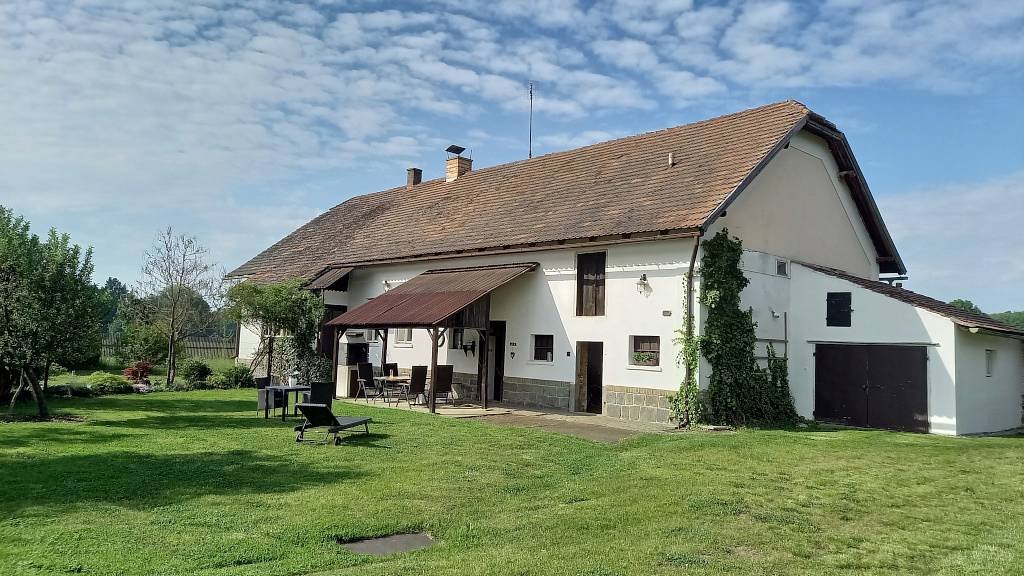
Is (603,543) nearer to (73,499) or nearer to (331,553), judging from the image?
(331,553)

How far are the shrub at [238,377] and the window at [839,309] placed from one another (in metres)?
17.9

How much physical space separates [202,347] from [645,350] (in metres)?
27.7

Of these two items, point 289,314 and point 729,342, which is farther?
point 289,314

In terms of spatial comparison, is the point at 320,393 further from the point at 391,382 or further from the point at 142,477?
the point at 391,382

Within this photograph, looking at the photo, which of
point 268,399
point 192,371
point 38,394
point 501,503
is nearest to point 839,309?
point 501,503

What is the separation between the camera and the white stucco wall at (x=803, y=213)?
54.3 feet

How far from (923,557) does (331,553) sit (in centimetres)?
511

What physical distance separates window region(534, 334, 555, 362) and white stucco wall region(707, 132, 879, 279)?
5072 mm

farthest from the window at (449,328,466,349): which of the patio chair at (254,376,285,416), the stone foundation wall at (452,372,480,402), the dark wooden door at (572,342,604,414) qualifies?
the patio chair at (254,376,285,416)

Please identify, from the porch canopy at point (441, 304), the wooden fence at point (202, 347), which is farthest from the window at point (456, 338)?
the wooden fence at point (202, 347)

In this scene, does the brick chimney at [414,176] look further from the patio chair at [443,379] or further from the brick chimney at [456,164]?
the patio chair at [443,379]

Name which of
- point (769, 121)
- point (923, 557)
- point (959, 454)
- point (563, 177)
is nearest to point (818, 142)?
point (769, 121)

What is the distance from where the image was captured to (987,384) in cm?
1603

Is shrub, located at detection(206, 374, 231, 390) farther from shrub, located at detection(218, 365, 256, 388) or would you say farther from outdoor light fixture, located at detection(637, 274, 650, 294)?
outdoor light fixture, located at detection(637, 274, 650, 294)
